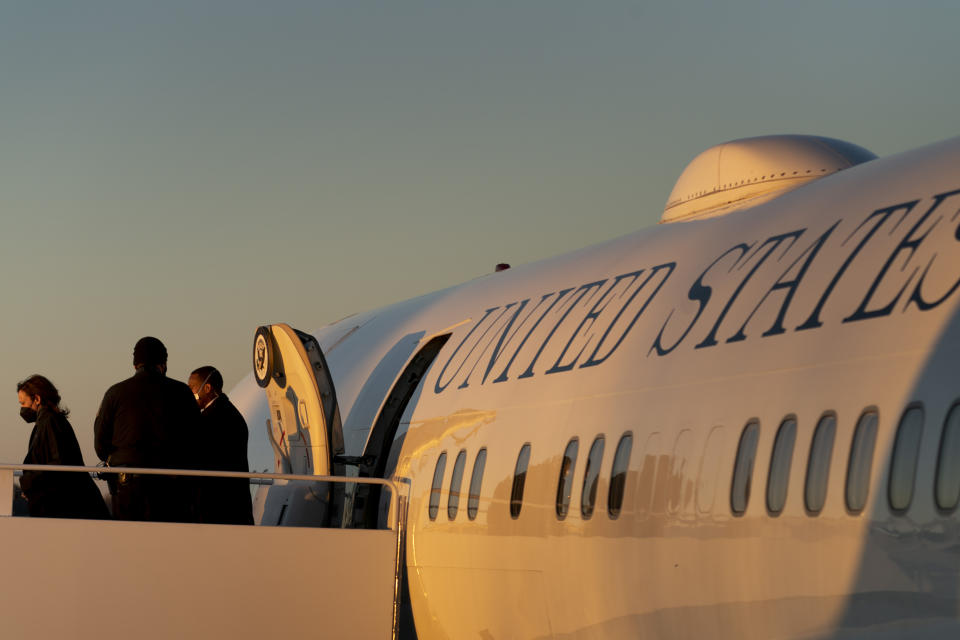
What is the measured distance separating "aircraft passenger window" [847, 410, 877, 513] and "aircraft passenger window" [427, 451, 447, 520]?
17.6ft

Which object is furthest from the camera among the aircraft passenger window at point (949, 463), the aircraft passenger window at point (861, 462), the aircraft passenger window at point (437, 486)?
the aircraft passenger window at point (437, 486)

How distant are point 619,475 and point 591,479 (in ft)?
1.36

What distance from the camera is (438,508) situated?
11664 millimetres

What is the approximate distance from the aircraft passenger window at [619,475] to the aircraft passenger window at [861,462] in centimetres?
225

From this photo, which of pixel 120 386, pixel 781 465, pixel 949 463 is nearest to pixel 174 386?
pixel 120 386

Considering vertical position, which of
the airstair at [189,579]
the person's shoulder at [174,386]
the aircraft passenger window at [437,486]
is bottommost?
the airstair at [189,579]

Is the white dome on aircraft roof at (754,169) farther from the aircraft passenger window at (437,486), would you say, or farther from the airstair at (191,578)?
the airstair at (191,578)

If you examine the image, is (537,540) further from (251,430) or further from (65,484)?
(251,430)

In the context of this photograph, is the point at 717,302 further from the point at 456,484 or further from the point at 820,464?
the point at 456,484

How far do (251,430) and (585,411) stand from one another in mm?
8405

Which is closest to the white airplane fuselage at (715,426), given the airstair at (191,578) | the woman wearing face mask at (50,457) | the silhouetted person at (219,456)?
the airstair at (191,578)

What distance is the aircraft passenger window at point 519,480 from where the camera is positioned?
1027 cm

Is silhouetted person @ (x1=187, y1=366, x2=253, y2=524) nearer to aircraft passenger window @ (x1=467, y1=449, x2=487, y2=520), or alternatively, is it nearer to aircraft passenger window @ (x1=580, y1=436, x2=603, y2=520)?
aircraft passenger window @ (x1=467, y1=449, x2=487, y2=520)

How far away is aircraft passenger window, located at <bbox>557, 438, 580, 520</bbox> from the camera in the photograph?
9578 mm
